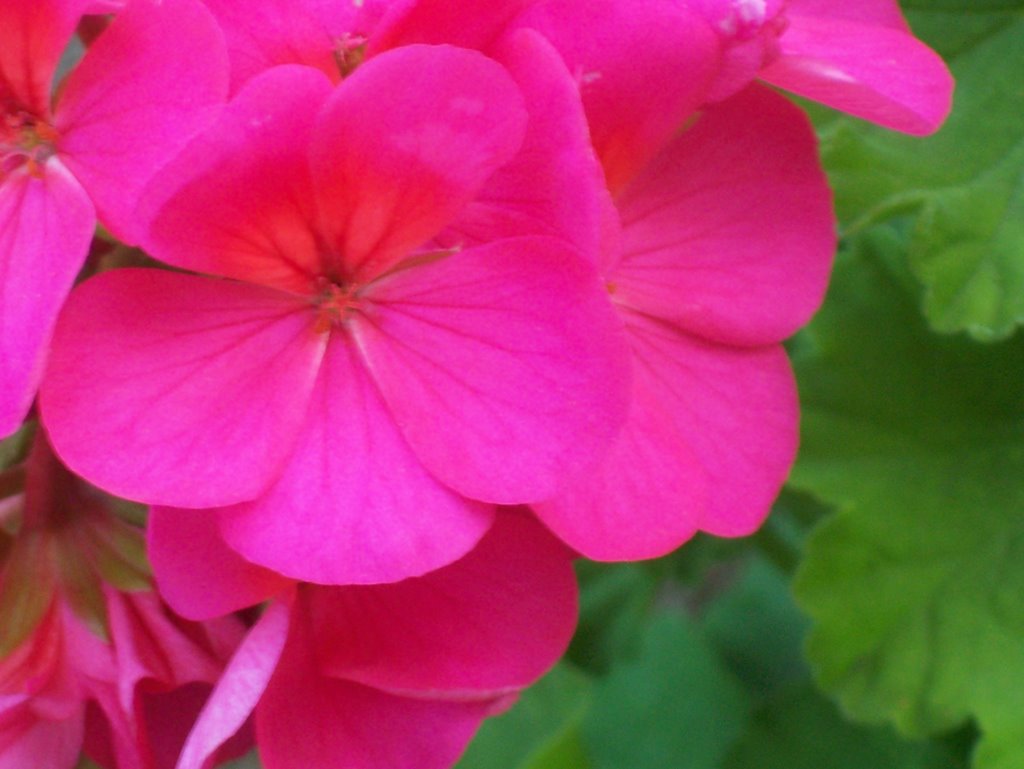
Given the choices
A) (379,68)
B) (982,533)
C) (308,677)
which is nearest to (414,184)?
(379,68)

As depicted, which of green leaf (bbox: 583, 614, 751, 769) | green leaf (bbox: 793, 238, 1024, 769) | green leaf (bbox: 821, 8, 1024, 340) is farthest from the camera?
green leaf (bbox: 583, 614, 751, 769)

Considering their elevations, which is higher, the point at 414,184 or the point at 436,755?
the point at 414,184

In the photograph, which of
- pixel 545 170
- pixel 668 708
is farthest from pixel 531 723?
pixel 545 170

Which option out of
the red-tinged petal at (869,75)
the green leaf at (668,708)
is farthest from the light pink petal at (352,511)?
the green leaf at (668,708)

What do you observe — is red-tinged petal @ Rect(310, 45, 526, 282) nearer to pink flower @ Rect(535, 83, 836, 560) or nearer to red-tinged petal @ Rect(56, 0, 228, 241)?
red-tinged petal @ Rect(56, 0, 228, 241)

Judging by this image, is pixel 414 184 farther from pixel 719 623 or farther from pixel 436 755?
pixel 719 623

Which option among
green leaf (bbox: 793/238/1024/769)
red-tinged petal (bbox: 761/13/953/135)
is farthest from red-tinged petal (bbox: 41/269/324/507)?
green leaf (bbox: 793/238/1024/769)

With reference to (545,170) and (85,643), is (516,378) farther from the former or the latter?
(85,643)

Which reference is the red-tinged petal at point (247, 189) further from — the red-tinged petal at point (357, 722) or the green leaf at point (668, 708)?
the green leaf at point (668, 708)
